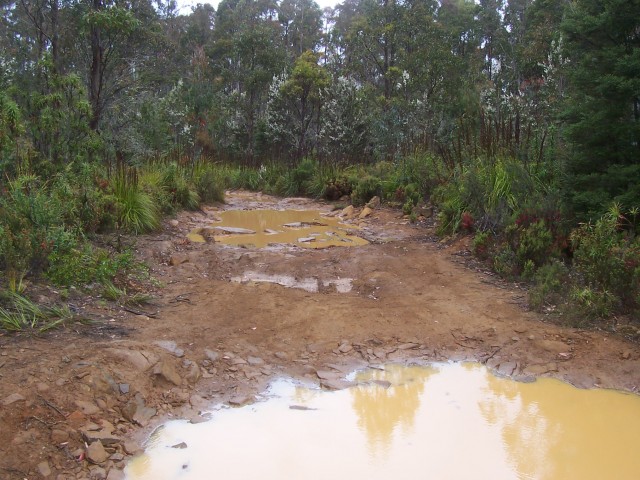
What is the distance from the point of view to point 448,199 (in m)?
9.45

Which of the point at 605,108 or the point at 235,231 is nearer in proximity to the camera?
the point at 605,108

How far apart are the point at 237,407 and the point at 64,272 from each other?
2207mm

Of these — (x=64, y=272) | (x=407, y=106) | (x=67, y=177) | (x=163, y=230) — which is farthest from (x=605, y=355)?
(x=407, y=106)

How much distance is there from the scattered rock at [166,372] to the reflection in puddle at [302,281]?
8.10 feet

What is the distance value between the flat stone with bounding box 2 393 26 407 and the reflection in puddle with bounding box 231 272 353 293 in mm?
3443

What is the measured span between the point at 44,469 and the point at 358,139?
17820 millimetres

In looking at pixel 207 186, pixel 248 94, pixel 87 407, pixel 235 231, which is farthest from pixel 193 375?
pixel 248 94

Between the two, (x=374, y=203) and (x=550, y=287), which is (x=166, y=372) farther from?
(x=374, y=203)

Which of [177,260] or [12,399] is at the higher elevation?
[12,399]

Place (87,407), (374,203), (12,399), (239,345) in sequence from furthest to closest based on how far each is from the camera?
(374,203), (239,345), (87,407), (12,399)

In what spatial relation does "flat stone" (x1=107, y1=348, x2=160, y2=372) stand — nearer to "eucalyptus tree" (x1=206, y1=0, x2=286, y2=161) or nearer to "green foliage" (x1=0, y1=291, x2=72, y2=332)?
"green foliage" (x1=0, y1=291, x2=72, y2=332)

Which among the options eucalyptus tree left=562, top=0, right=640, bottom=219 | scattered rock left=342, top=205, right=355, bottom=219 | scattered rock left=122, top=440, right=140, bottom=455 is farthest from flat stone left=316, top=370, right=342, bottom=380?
scattered rock left=342, top=205, right=355, bottom=219

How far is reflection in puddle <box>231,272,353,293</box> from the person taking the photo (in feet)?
20.8

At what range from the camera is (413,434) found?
3.50m
